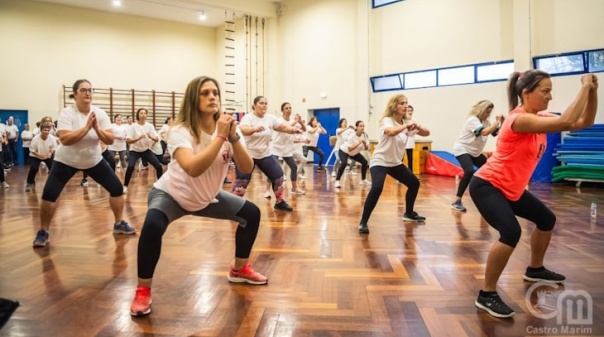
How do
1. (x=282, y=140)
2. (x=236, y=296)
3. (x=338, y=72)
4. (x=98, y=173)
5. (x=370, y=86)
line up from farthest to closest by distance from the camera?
(x=338, y=72)
(x=370, y=86)
(x=282, y=140)
(x=98, y=173)
(x=236, y=296)

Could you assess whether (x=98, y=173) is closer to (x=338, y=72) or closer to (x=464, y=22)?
(x=464, y=22)

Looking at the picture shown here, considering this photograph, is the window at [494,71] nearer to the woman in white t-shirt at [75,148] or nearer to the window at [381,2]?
the window at [381,2]

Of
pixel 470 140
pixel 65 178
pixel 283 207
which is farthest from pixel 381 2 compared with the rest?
pixel 65 178

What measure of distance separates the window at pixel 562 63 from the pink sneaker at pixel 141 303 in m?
9.58

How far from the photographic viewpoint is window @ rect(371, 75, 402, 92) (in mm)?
12242

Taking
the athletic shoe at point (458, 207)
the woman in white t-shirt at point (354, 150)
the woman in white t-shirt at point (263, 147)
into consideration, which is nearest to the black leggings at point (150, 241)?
the woman in white t-shirt at point (263, 147)

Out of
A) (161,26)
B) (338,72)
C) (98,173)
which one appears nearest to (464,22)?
(338,72)

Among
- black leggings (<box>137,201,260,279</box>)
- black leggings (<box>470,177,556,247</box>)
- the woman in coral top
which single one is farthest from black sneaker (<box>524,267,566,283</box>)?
black leggings (<box>137,201,260,279</box>)

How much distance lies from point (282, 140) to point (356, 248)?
10.7 ft

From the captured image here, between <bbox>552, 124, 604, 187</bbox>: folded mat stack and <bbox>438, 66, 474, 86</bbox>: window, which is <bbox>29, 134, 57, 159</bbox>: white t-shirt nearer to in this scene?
<bbox>438, 66, 474, 86</bbox>: window

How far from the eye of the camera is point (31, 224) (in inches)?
179

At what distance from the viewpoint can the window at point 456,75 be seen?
1054cm

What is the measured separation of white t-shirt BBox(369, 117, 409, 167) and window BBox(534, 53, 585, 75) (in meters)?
6.67

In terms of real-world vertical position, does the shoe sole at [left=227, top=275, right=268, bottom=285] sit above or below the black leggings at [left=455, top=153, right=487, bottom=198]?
below
